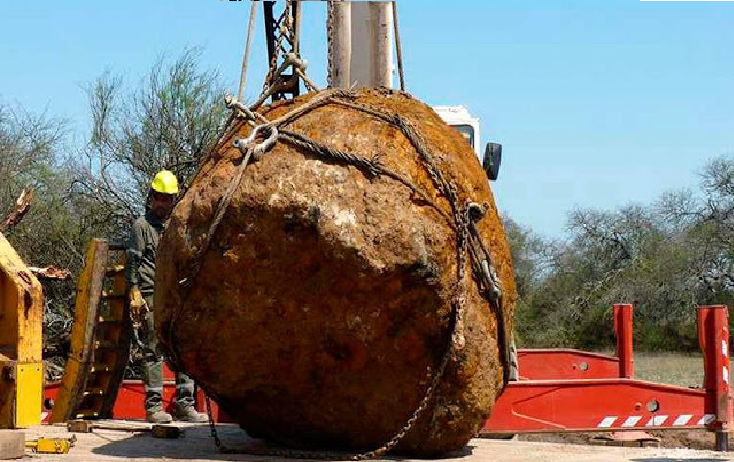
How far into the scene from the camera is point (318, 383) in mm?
6727

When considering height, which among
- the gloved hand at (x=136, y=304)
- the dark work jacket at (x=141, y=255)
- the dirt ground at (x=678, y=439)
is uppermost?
the dark work jacket at (x=141, y=255)

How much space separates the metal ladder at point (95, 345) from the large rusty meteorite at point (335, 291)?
2.50 meters

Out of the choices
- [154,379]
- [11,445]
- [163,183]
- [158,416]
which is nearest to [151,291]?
[154,379]

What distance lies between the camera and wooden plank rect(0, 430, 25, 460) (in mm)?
6539

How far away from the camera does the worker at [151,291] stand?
30.8ft

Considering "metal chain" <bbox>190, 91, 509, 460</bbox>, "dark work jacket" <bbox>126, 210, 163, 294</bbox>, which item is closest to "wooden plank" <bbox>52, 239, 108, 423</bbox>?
"dark work jacket" <bbox>126, 210, 163, 294</bbox>

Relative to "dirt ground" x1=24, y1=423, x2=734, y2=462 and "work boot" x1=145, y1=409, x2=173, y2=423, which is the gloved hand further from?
Result: "dirt ground" x1=24, y1=423, x2=734, y2=462

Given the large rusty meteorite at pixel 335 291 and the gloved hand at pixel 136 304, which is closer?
the large rusty meteorite at pixel 335 291

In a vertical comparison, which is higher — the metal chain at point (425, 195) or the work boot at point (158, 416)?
the metal chain at point (425, 195)

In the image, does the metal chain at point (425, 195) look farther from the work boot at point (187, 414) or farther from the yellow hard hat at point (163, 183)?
the work boot at point (187, 414)

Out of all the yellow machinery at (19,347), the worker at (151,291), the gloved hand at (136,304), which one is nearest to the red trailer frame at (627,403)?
the worker at (151,291)

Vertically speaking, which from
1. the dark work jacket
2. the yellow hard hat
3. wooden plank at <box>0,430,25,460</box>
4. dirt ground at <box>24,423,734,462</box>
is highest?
the yellow hard hat

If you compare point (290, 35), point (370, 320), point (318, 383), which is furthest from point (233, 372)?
point (290, 35)

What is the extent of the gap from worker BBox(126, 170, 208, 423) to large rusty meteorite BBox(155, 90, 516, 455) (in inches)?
95.3
